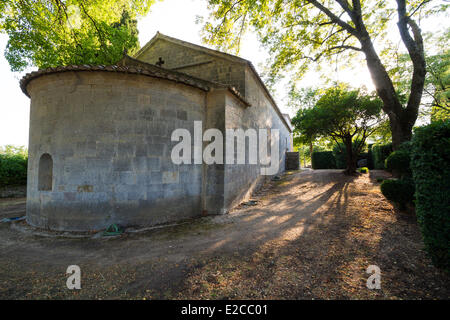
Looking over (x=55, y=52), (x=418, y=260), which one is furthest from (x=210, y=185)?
(x=55, y=52)

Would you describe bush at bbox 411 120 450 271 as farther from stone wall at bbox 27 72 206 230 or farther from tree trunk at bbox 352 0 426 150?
tree trunk at bbox 352 0 426 150

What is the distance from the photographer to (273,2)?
8680mm

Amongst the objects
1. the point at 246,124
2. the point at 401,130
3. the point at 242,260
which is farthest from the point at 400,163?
the point at 242,260

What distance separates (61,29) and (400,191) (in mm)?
15100

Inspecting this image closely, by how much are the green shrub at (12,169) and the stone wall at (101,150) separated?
27.0 feet

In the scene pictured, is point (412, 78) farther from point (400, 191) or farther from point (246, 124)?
point (246, 124)

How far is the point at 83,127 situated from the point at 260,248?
5846 millimetres

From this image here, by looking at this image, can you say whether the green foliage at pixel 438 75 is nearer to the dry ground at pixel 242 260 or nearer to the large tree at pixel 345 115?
the large tree at pixel 345 115

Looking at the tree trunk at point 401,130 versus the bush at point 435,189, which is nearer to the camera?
the bush at point 435,189

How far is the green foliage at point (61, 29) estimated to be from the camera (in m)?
7.53

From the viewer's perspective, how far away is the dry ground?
8.11 ft

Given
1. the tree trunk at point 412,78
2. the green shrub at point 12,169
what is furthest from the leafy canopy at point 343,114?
the green shrub at point 12,169

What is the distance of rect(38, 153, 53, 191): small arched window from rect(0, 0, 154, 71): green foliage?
5.95 m

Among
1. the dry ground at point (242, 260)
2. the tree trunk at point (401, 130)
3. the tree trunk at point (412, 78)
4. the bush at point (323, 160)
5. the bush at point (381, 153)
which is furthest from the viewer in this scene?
the bush at point (323, 160)
